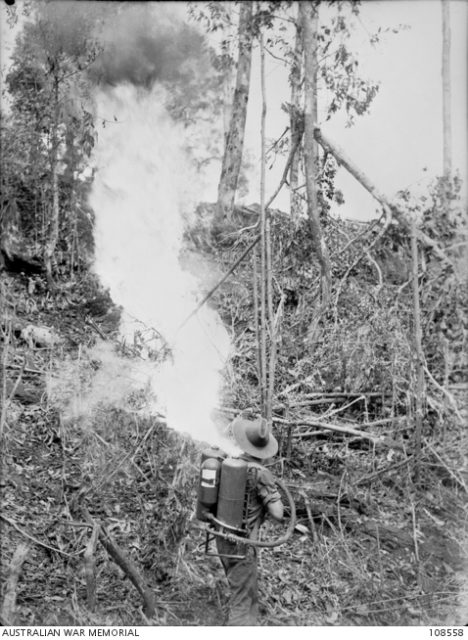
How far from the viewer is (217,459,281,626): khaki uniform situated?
4376 millimetres

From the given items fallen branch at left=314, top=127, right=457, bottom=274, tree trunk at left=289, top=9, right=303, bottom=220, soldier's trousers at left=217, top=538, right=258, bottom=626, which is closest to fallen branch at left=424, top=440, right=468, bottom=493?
fallen branch at left=314, top=127, right=457, bottom=274

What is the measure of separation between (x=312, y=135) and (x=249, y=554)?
177 inches

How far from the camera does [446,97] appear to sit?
25.1 ft

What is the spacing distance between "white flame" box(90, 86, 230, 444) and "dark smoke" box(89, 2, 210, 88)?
0.20 m

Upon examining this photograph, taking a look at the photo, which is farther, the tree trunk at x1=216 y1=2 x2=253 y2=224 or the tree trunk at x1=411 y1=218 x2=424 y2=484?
the tree trunk at x1=216 y1=2 x2=253 y2=224

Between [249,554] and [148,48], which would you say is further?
[148,48]

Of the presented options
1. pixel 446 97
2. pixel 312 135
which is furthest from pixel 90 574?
pixel 446 97

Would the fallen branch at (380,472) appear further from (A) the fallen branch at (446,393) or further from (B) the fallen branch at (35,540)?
(B) the fallen branch at (35,540)

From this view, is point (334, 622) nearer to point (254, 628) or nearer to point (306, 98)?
point (254, 628)

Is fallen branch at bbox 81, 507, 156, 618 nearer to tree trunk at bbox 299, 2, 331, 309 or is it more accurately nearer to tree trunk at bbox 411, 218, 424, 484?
tree trunk at bbox 411, 218, 424, 484

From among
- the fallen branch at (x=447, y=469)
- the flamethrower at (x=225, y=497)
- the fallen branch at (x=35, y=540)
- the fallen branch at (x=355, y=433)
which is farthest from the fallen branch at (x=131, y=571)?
the fallen branch at (x=447, y=469)

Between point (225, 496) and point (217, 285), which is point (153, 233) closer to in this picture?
point (217, 285)

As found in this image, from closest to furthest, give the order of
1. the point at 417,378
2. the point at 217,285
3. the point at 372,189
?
the point at 417,378, the point at 217,285, the point at 372,189

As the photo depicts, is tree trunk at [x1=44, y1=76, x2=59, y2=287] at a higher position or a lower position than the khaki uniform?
higher
